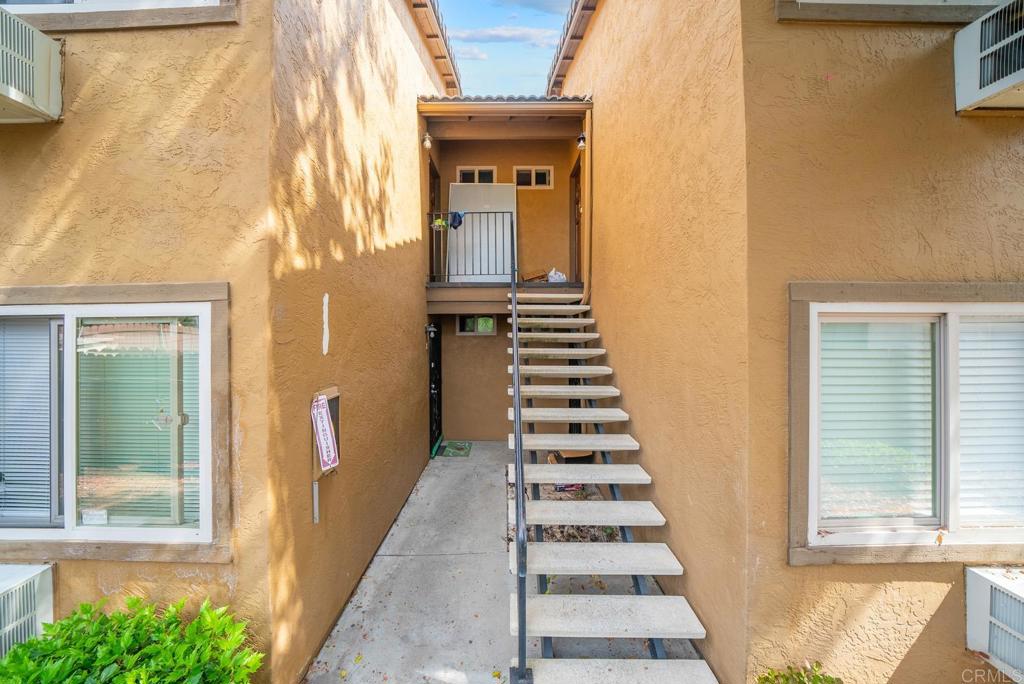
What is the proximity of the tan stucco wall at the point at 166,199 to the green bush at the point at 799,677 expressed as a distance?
266 centimetres

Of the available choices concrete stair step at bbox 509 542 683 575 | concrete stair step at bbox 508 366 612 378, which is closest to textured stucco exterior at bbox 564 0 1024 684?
concrete stair step at bbox 509 542 683 575

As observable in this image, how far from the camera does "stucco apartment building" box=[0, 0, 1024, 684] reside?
2150 mm

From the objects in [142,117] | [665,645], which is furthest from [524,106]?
[665,645]

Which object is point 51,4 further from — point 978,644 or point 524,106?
point 978,644

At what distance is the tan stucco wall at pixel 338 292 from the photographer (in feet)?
7.98

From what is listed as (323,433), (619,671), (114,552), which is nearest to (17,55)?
(323,433)

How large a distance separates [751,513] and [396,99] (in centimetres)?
534

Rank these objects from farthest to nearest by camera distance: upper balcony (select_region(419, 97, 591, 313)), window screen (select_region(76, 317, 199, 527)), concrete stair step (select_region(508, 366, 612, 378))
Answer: upper balcony (select_region(419, 97, 591, 313)), concrete stair step (select_region(508, 366, 612, 378)), window screen (select_region(76, 317, 199, 527))

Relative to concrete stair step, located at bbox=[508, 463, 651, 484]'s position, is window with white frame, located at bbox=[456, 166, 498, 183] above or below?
above

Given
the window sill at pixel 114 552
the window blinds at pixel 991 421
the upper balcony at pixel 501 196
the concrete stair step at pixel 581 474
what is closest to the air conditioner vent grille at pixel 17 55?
the window sill at pixel 114 552

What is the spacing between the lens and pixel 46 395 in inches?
94.0

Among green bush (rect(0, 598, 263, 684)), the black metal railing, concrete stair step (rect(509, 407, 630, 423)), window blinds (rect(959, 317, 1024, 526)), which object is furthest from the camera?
the black metal railing

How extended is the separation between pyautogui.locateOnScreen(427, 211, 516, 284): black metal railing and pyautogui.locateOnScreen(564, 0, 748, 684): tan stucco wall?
3.14 metres

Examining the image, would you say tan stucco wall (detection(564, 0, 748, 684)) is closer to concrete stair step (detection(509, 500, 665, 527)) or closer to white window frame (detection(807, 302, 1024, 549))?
concrete stair step (detection(509, 500, 665, 527))
